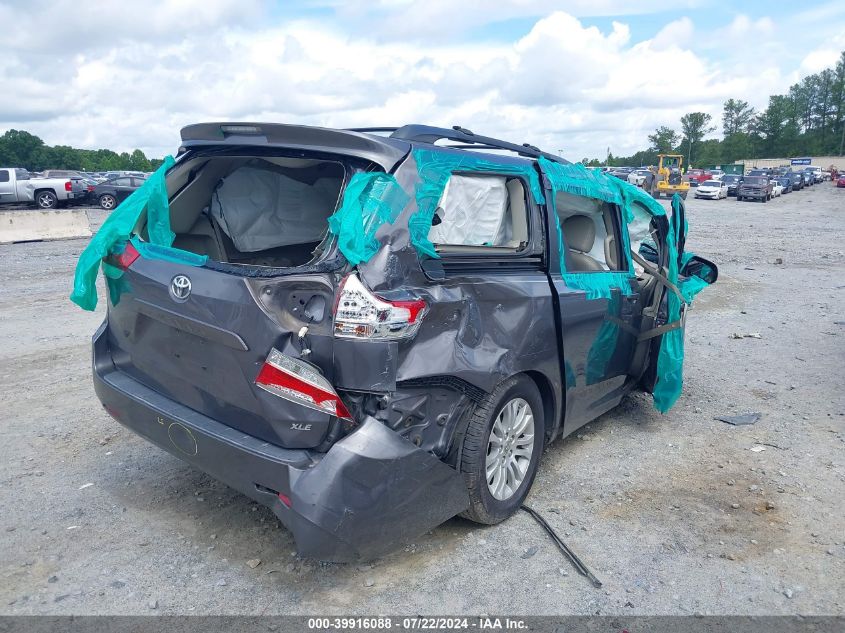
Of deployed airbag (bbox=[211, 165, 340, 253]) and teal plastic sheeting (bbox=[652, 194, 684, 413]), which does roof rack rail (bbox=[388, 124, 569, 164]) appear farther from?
teal plastic sheeting (bbox=[652, 194, 684, 413])

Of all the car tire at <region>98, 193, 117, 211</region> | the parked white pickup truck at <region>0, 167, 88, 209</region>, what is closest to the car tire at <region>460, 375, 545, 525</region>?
the parked white pickup truck at <region>0, 167, 88, 209</region>

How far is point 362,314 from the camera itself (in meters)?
2.69

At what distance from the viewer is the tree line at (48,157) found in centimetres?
Result: 7450

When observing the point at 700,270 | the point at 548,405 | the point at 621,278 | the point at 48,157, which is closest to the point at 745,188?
the point at 700,270

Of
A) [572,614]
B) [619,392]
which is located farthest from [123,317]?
[619,392]

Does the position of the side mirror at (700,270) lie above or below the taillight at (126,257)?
below

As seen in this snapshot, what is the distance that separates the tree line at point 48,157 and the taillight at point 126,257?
72.8 meters

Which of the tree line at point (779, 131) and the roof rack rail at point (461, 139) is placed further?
the tree line at point (779, 131)

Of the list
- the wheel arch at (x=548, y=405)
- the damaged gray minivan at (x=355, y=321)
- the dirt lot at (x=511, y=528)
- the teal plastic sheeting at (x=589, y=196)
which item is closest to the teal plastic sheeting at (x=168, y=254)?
the damaged gray minivan at (x=355, y=321)

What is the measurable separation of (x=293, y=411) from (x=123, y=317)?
49.1 inches

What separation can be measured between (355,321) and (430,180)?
2.65 ft

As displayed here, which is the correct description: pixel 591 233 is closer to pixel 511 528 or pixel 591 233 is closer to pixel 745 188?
pixel 511 528

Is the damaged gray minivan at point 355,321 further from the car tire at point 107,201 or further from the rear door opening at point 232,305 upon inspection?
the car tire at point 107,201

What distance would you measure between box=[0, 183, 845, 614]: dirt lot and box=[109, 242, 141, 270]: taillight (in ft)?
4.37
